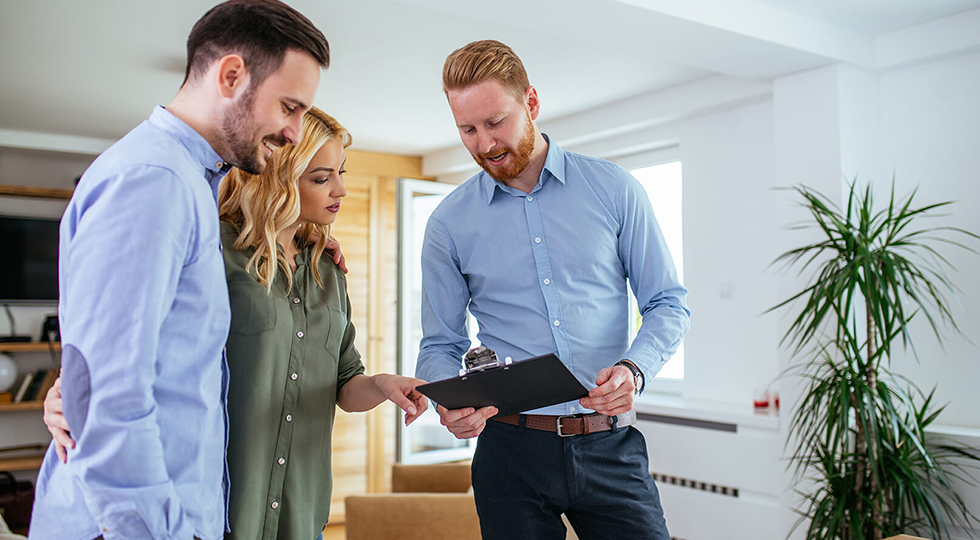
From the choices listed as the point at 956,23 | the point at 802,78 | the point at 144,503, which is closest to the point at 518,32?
the point at 802,78

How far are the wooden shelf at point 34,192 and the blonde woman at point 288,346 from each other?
4.34 m

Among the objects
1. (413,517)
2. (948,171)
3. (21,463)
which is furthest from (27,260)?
(948,171)

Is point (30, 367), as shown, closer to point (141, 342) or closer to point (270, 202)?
point (270, 202)

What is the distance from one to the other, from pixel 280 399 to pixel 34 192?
4.57 m

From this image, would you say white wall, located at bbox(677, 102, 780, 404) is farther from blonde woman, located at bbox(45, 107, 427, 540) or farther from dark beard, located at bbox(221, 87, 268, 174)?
dark beard, located at bbox(221, 87, 268, 174)

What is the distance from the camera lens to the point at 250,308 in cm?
131

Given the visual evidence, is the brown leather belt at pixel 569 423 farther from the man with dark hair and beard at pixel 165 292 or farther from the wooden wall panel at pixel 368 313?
the wooden wall panel at pixel 368 313

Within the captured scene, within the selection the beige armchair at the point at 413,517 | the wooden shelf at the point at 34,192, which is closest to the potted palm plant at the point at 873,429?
the beige armchair at the point at 413,517

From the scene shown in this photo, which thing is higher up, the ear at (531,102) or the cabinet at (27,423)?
the ear at (531,102)

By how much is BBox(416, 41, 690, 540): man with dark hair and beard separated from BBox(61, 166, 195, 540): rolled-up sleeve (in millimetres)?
655

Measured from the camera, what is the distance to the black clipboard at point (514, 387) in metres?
1.22

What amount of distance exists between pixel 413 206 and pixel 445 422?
3.71 meters

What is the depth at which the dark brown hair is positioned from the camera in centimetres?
101

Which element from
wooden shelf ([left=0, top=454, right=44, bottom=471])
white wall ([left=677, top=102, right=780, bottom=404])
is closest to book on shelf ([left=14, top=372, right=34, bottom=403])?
wooden shelf ([left=0, top=454, right=44, bottom=471])
